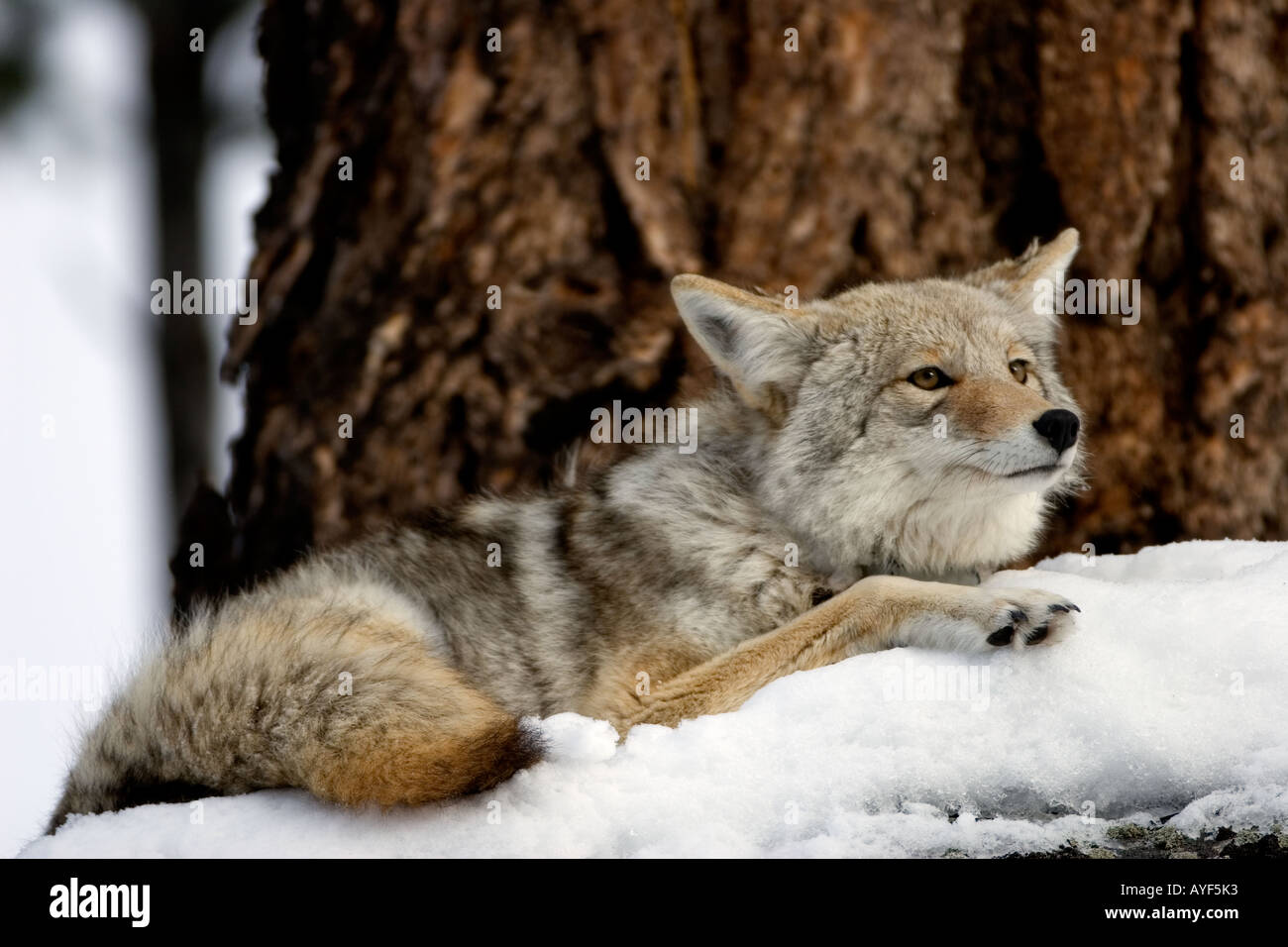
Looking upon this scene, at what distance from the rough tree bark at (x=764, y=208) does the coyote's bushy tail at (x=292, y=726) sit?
1838mm

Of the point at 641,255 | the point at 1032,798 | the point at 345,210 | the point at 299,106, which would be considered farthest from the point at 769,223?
the point at 1032,798

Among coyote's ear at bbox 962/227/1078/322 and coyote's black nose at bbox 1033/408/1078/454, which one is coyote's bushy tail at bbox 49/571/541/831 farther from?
coyote's ear at bbox 962/227/1078/322

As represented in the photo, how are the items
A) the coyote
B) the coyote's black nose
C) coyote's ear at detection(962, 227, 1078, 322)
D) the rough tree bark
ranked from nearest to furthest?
the coyote < the coyote's black nose < coyote's ear at detection(962, 227, 1078, 322) < the rough tree bark

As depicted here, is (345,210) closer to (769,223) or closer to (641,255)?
(641,255)

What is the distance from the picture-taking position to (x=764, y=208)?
19.0ft

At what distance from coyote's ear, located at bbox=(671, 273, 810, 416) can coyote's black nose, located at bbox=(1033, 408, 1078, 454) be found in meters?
1.02

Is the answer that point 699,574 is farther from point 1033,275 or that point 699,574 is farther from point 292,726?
point 1033,275

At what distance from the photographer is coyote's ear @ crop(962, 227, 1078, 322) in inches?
205

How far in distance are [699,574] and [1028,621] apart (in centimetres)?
129

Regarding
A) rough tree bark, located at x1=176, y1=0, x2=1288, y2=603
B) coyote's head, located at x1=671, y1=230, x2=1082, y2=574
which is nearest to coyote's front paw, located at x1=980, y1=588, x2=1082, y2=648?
coyote's head, located at x1=671, y1=230, x2=1082, y2=574

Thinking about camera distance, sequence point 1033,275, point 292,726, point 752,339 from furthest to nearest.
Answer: point 1033,275, point 752,339, point 292,726

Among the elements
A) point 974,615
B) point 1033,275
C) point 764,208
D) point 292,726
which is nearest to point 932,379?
point 1033,275

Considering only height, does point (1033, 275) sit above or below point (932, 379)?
above
